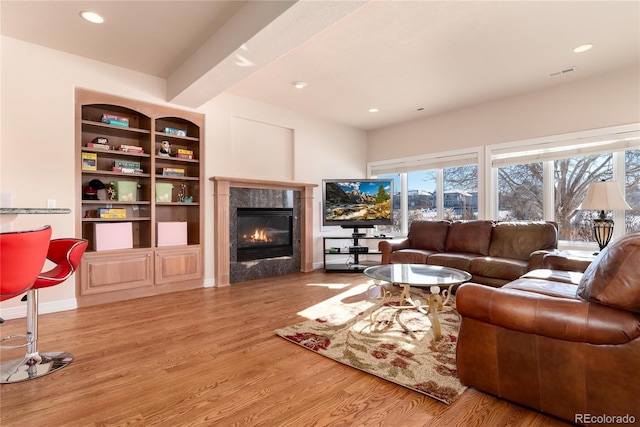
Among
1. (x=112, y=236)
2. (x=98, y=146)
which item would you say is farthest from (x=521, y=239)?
(x=98, y=146)

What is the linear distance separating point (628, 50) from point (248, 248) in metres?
5.11

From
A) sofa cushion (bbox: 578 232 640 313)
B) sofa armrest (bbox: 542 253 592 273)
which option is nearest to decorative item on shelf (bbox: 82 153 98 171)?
sofa cushion (bbox: 578 232 640 313)

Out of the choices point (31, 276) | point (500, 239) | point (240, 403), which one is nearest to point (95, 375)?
point (31, 276)

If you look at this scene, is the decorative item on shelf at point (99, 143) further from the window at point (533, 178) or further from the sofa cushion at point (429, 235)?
the window at point (533, 178)

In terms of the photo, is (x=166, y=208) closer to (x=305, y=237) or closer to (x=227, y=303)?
(x=227, y=303)

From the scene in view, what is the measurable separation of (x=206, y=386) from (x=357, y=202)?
13.7ft

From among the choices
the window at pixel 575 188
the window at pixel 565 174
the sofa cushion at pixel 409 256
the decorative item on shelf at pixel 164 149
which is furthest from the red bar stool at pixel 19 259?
the window at pixel 575 188

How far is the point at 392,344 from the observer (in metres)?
2.41

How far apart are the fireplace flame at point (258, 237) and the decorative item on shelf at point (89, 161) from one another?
2.09m

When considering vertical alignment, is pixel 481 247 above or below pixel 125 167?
below

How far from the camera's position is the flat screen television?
18.3 feet

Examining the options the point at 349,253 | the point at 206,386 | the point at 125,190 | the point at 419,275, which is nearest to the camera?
the point at 206,386

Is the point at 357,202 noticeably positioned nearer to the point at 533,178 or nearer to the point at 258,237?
the point at 258,237

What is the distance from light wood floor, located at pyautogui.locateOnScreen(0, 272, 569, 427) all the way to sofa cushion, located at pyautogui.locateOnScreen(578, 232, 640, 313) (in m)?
0.64
